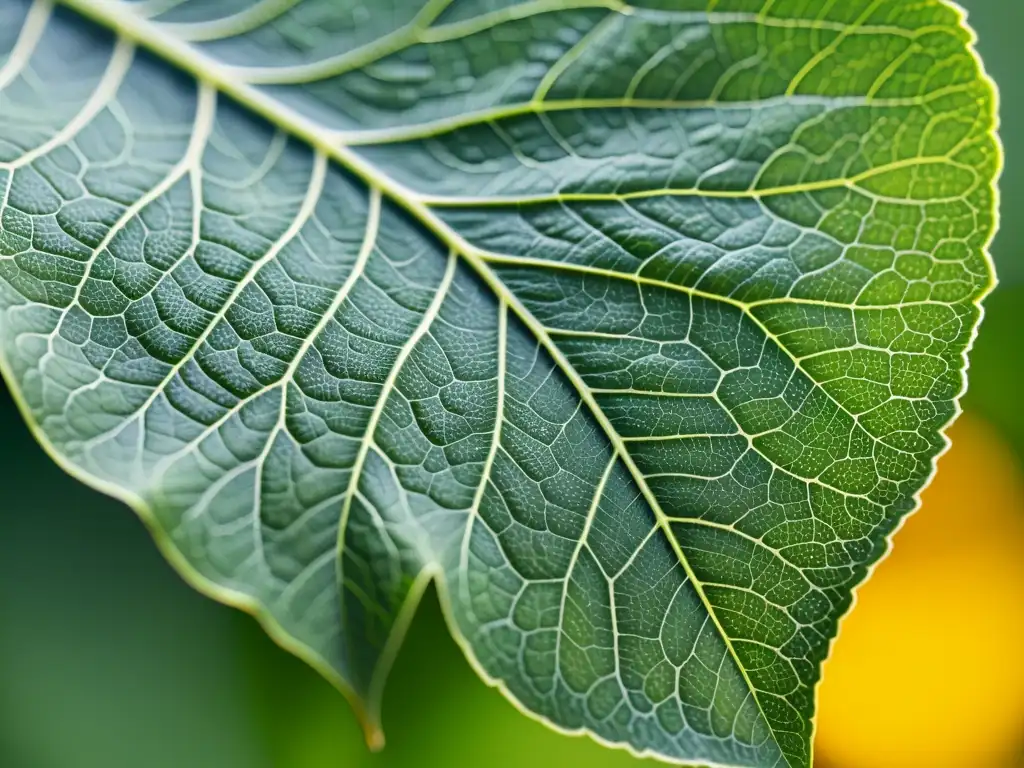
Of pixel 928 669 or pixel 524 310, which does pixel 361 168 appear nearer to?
pixel 524 310

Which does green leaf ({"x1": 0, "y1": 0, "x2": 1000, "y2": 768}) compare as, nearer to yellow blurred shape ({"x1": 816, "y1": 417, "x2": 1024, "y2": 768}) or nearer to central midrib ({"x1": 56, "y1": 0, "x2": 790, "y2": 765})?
central midrib ({"x1": 56, "y1": 0, "x2": 790, "y2": 765})

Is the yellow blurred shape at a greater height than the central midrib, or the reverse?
the yellow blurred shape

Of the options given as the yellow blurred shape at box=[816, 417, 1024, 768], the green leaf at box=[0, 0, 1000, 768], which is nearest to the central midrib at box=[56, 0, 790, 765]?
the green leaf at box=[0, 0, 1000, 768]

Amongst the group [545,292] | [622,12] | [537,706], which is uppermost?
[622,12]

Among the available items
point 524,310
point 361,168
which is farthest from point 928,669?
point 361,168

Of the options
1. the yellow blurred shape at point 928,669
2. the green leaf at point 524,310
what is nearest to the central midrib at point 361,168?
the green leaf at point 524,310

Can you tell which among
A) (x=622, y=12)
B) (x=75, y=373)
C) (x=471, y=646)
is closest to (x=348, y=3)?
(x=622, y=12)

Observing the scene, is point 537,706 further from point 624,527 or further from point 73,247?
point 73,247
